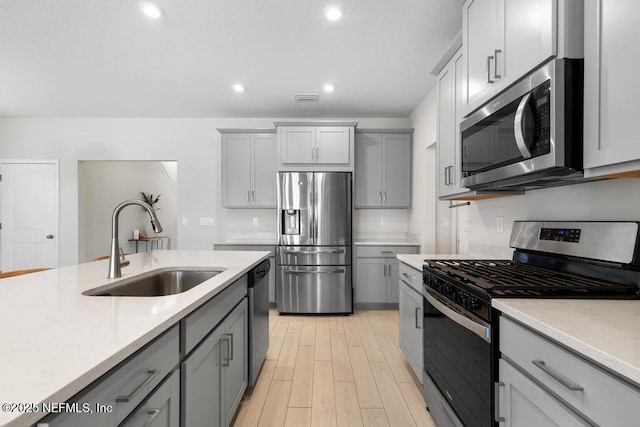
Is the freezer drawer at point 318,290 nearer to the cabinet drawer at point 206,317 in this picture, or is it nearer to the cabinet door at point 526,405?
the cabinet drawer at point 206,317

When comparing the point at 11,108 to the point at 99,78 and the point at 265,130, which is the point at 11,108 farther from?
the point at 265,130

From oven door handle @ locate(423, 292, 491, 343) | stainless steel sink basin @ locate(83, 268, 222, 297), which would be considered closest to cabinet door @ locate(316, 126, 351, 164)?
stainless steel sink basin @ locate(83, 268, 222, 297)

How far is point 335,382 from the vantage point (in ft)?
7.49

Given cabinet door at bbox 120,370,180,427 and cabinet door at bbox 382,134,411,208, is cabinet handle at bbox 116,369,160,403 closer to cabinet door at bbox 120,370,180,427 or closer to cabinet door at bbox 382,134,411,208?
cabinet door at bbox 120,370,180,427

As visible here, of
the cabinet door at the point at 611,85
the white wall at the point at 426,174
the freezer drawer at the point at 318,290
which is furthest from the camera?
the freezer drawer at the point at 318,290

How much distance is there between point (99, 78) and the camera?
131 inches

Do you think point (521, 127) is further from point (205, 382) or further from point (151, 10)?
point (151, 10)

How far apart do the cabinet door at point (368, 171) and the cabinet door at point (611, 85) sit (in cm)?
315

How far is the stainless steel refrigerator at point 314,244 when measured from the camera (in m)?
3.84

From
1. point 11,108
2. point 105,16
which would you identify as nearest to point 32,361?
point 105,16

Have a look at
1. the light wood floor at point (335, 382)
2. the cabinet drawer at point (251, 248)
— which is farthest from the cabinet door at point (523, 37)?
the cabinet drawer at point (251, 248)

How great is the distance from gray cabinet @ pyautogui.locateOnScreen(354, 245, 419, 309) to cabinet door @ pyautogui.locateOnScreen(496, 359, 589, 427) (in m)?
2.91

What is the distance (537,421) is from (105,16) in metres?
3.34

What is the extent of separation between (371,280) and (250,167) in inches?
88.1
